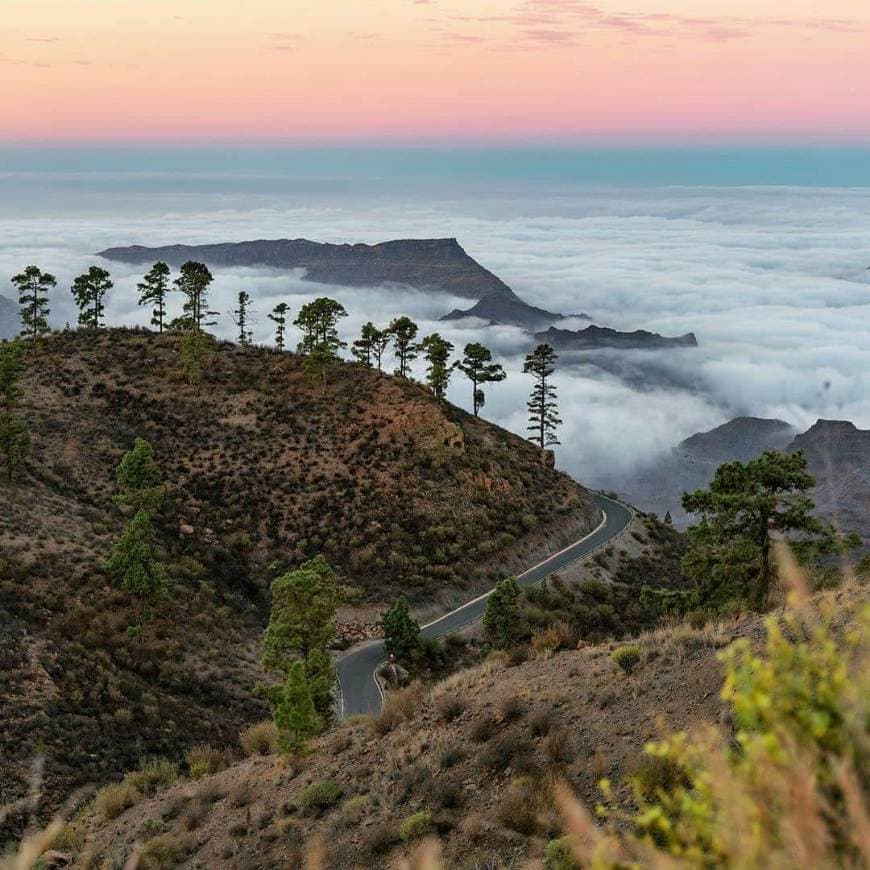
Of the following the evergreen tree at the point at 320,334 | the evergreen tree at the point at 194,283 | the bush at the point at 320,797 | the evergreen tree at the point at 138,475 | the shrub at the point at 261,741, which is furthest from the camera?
the evergreen tree at the point at 194,283

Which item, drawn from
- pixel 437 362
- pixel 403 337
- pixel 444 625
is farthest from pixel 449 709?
pixel 403 337

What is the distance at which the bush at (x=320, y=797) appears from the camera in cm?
1416

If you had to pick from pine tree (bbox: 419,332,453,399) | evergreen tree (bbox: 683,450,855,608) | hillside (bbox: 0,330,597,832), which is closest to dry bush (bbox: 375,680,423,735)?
hillside (bbox: 0,330,597,832)

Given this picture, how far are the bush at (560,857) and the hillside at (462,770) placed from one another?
0.66m

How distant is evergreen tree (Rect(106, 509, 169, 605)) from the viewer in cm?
3114

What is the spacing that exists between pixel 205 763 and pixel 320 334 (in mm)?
46760

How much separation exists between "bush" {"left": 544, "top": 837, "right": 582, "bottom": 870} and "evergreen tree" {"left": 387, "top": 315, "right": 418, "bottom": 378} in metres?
55.3

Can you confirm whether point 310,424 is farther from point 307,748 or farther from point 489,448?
point 307,748

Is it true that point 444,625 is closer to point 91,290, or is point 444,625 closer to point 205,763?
point 205,763

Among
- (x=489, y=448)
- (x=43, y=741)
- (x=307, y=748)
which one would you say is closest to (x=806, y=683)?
(x=307, y=748)

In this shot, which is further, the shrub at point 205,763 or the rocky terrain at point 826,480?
the rocky terrain at point 826,480

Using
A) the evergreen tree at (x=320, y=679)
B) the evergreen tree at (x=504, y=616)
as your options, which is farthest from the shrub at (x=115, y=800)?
the evergreen tree at (x=504, y=616)

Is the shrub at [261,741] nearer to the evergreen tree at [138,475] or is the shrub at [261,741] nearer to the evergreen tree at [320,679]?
the evergreen tree at [320,679]

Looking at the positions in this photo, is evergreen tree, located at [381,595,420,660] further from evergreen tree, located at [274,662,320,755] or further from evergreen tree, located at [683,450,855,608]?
evergreen tree, located at [274,662,320,755]
